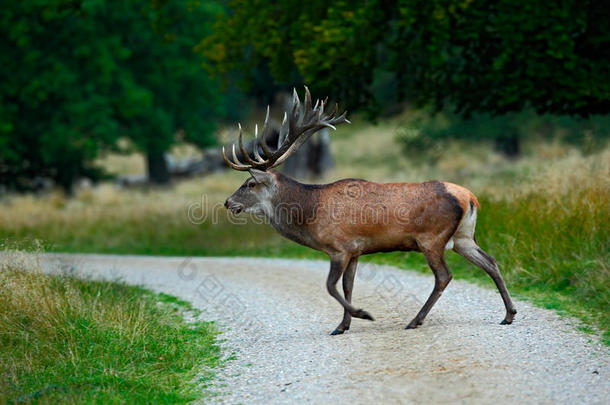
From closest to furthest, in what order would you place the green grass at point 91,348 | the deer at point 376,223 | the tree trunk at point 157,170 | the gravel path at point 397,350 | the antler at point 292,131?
1. the gravel path at point 397,350
2. the green grass at point 91,348
3. the deer at point 376,223
4. the antler at point 292,131
5. the tree trunk at point 157,170

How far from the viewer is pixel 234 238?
18312 millimetres

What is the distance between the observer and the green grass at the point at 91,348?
20.9ft

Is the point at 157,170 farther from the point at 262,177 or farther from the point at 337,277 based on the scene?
the point at 337,277

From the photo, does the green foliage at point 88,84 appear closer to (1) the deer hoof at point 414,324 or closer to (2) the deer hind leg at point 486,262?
(2) the deer hind leg at point 486,262

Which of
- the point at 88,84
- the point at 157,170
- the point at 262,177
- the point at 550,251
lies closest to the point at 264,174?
the point at 262,177

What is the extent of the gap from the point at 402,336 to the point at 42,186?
23227 millimetres

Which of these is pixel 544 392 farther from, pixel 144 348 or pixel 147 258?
pixel 147 258

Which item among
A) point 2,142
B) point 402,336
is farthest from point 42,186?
point 402,336

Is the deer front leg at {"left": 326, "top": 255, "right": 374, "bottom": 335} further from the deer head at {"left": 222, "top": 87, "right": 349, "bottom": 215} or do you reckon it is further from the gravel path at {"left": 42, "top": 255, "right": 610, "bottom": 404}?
the deer head at {"left": 222, "top": 87, "right": 349, "bottom": 215}

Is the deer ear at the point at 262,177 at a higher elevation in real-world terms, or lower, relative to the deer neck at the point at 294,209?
higher

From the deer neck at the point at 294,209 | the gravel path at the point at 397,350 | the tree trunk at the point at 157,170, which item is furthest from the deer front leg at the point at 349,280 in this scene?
the tree trunk at the point at 157,170

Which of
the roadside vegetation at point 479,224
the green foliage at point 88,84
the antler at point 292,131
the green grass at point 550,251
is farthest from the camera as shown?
the green foliage at point 88,84

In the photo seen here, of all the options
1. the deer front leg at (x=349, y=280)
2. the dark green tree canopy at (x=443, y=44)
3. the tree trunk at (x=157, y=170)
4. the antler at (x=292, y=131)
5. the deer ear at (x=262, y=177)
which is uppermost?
the dark green tree canopy at (x=443, y=44)

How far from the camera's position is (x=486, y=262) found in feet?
26.3
